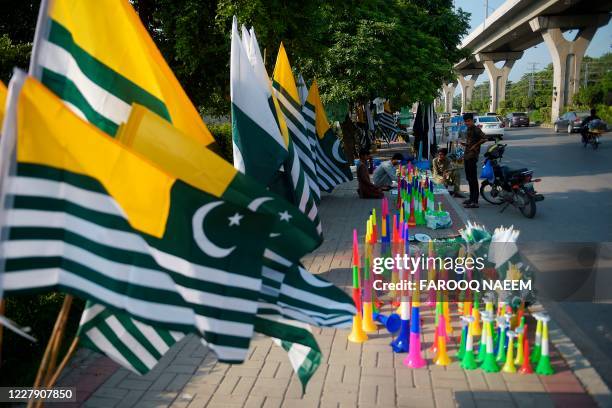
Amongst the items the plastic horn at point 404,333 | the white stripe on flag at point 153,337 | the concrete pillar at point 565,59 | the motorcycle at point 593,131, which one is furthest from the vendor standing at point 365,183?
the concrete pillar at point 565,59

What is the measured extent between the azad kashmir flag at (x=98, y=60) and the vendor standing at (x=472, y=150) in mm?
9423

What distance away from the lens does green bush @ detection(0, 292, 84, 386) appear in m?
4.57

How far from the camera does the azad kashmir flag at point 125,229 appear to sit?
223 centimetres

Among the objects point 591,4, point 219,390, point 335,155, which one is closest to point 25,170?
point 219,390

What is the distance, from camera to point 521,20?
4869 centimetres

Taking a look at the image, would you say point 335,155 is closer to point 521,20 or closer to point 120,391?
point 120,391

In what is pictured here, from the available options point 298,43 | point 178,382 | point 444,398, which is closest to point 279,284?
point 444,398

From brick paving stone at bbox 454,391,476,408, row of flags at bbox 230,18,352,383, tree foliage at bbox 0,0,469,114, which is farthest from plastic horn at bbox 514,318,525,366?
tree foliage at bbox 0,0,469,114

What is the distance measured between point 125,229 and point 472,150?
10.5 metres

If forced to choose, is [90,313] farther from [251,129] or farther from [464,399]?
[464,399]

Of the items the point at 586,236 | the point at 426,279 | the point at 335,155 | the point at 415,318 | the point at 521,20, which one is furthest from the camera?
the point at 521,20

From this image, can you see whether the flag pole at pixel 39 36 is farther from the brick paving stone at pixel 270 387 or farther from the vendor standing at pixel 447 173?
the vendor standing at pixel 447 173

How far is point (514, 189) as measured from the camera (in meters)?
11.2

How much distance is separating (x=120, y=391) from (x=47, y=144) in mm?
2963
